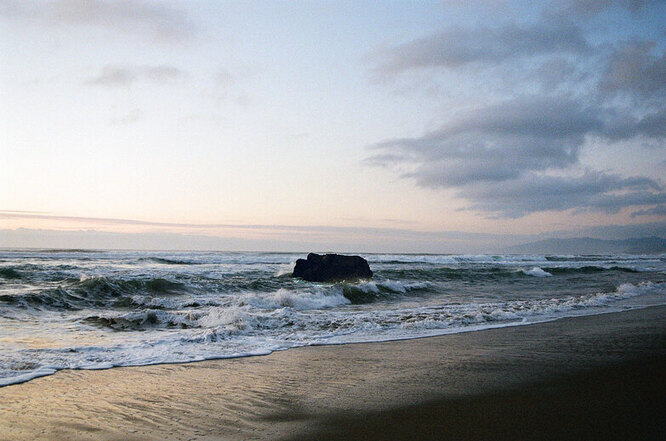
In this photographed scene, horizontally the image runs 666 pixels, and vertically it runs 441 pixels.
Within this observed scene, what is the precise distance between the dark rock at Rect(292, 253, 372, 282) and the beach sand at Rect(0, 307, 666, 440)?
56.3 feet

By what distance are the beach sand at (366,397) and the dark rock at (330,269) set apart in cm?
1716

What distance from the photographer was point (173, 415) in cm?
425

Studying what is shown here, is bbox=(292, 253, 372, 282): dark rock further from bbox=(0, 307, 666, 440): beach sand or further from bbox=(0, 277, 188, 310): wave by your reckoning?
bbox=(0, 307, 666, 440): beach sand

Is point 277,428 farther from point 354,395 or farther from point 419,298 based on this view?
point 419,298

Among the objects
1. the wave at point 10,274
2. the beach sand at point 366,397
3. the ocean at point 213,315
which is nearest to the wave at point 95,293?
the ocean at point 213,315

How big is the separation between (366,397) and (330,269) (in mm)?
20310

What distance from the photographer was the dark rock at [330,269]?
81.1 ft

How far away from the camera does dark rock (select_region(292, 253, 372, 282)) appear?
2473cm

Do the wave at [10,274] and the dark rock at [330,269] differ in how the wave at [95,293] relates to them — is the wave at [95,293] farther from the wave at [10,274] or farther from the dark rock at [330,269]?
the dark rock at [330,269]

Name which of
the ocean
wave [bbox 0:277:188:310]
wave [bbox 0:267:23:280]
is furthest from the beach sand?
wave [bbox 0:267:23:280]

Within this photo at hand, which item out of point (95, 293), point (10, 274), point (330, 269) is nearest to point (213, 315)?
point (95, 293)

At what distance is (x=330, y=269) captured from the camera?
25.1 metres

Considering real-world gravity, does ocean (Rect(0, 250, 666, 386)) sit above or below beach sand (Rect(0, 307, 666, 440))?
below

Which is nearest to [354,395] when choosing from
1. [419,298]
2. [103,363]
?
[103,363]
